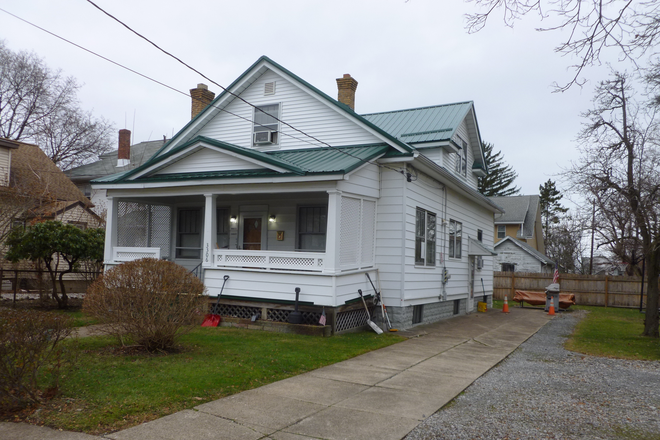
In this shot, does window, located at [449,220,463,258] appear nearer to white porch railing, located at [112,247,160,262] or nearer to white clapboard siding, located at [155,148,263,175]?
white clapboard siding, located at [155,148,263,175]

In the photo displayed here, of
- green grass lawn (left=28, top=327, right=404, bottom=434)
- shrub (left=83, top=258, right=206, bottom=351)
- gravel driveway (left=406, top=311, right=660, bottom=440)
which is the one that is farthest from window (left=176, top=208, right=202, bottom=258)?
gravel driveway (left=406, top=311, right=660, bottom=440)

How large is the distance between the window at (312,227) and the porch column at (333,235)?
2.93 metres

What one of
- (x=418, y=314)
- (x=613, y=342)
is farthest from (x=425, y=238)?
(x=613, y=342)

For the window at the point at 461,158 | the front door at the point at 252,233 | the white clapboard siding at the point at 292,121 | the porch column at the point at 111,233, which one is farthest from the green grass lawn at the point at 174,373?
the window at the point at 461,158

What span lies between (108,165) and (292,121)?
70.7ft

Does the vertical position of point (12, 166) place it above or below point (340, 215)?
above

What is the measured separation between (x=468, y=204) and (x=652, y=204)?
7.60 meters

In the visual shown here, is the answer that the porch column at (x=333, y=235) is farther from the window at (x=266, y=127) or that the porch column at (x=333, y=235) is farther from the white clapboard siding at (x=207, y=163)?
the window at (x=266, y=127)

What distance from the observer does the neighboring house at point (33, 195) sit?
60.3ft

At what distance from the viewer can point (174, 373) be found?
279 inches

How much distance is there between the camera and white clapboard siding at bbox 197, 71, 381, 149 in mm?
14375

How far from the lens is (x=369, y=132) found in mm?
13828

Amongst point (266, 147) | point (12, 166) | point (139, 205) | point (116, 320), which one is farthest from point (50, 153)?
point (116, 320)

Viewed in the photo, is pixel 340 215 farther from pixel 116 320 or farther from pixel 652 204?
pixel 652 204
